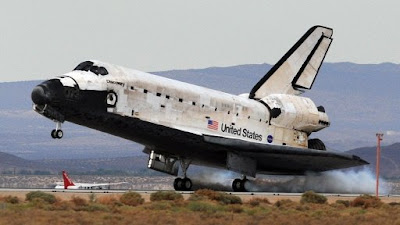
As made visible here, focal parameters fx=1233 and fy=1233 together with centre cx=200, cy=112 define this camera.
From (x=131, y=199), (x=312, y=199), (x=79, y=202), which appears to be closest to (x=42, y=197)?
(x=79, y=202)

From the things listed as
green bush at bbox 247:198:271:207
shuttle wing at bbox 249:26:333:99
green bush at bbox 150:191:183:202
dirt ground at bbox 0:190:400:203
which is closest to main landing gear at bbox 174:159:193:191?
dirt ground at bbox 0:190:400:203

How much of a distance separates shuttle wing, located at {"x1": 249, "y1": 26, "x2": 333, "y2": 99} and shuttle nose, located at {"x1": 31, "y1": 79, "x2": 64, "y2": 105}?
41.9ft

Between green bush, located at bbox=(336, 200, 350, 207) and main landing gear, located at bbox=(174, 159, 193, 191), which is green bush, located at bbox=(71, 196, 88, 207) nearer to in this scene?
green bush, located at bbox=(336, 200, 350, 207)

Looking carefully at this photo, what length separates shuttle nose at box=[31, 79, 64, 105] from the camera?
49656 millimetres

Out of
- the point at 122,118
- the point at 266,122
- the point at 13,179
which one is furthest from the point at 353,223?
the point at 13,179

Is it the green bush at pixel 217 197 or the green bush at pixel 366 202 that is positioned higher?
the green bush at pixel 366 202

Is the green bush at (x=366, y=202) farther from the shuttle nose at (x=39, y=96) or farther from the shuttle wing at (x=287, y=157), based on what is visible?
the shuttle nose at (x=39, y=96)

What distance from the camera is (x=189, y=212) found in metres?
40.9

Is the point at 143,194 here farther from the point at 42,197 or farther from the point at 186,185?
the point at 42,197

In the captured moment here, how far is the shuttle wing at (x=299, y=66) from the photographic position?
60469 mm

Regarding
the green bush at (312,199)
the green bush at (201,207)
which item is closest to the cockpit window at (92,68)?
the green bush at (312,199)

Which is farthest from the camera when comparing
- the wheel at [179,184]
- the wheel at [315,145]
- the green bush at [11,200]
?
the wheel at [315,145]

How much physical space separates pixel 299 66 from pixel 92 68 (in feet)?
46.2

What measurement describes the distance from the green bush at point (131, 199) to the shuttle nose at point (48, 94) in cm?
675
